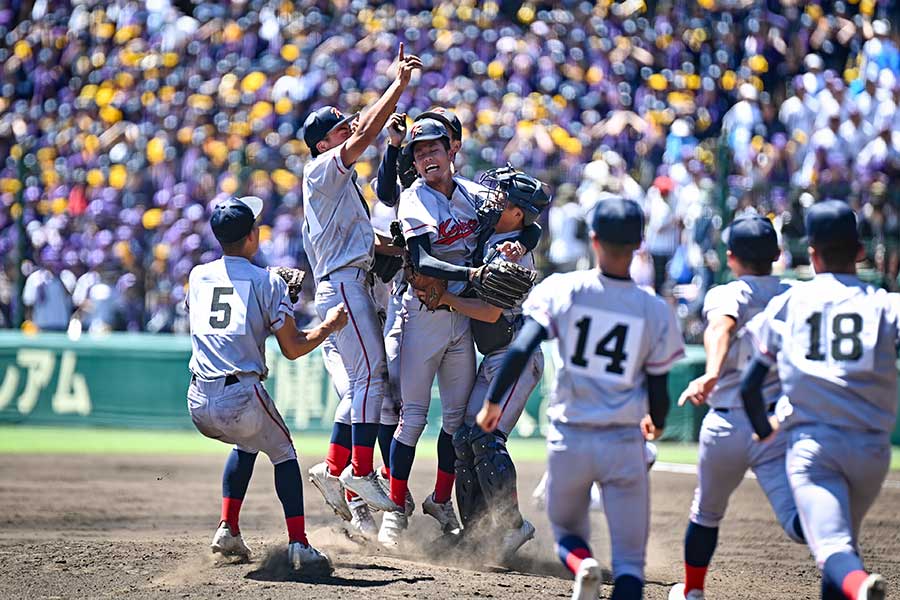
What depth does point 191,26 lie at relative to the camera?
854 inches

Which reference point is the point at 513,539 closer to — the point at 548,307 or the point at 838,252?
the point at 548,307

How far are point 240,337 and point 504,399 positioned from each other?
1757mm

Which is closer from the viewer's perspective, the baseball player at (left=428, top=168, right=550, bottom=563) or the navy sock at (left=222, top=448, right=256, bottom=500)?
the navy sock at (left=222, top=448, right=256, bottom=500)

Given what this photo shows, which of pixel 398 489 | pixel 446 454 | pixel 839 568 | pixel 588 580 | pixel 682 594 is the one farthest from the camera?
pixel 446 454

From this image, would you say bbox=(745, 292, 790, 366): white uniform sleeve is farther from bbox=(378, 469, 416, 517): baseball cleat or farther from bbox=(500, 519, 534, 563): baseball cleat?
bbox=(378, 469, 416, 517): baseball cleat

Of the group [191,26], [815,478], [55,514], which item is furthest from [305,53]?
[815,478]

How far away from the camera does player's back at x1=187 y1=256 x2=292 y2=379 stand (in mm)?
6445

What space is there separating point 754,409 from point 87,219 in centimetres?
1392

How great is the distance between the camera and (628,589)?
192 inches

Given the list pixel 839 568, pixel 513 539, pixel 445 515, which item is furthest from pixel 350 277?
pixel 839 568

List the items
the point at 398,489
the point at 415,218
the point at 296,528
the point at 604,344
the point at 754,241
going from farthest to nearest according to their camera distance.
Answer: the point at 398,489 → the point at 415,218 → the point at 296,528 → the point at 754,241 → the point at 604,344

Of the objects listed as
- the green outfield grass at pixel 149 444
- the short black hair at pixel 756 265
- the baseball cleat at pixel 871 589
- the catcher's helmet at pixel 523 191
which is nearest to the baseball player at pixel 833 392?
the baseball cleat at pixel 871 589

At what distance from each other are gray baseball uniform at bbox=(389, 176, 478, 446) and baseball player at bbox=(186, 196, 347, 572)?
33.9 inches

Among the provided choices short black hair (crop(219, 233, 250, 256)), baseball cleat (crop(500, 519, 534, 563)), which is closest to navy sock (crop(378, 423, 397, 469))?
baseball cleat (crop(500, 519, 534, 563))
